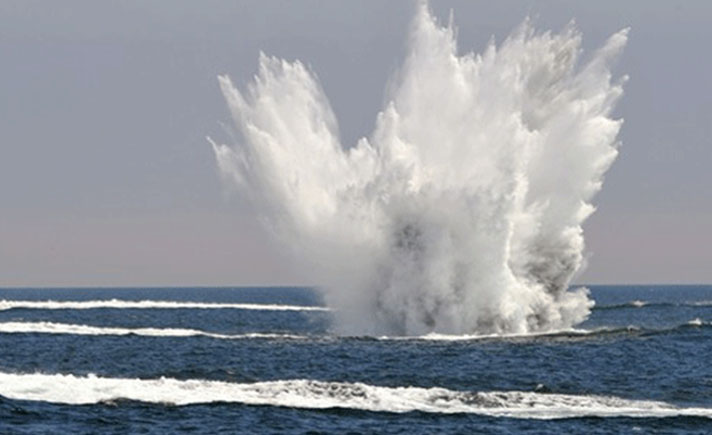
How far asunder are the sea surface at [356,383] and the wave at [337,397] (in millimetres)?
66

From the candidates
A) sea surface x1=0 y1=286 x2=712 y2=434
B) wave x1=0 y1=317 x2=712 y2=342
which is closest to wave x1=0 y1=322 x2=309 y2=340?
wave x1=0 y1=317 x2=712 y2=342

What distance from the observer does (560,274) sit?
306 feet

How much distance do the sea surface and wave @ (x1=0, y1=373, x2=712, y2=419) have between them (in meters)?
0.07

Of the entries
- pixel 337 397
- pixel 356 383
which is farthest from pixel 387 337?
pixel 337 397

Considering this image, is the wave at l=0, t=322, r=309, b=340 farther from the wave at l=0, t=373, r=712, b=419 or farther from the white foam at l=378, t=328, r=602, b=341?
the wave at l=0, t=373, r=712, b=419

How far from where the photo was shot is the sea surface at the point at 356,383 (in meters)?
46.7

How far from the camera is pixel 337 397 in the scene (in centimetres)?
5212

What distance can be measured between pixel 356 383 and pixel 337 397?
501 cm

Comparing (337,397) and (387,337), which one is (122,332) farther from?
(337,397)

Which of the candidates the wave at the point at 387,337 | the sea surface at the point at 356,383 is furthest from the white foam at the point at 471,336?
the sea surface at the point at 356,383

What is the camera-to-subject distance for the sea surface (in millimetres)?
46719

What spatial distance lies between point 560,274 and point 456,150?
9807 mm

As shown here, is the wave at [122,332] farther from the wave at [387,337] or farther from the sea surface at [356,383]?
the sea surface at [356,383]

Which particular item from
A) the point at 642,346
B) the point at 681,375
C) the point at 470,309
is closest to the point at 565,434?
the point at 681,375
